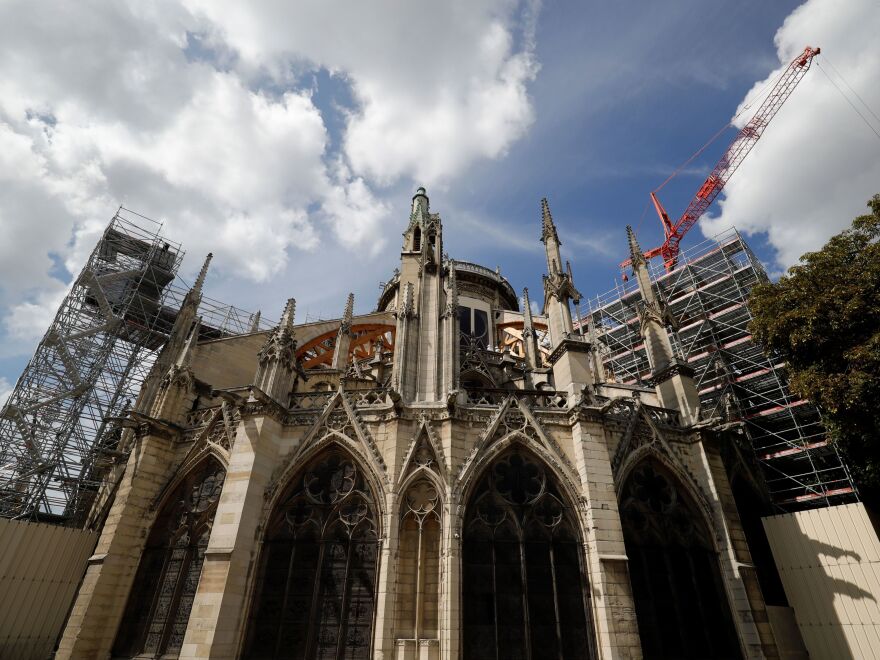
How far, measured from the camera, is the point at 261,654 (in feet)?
35.6

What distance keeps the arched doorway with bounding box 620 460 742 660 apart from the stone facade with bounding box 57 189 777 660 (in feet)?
0.17

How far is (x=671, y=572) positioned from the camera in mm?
12344

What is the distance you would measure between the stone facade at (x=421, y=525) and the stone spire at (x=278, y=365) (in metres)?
0.07

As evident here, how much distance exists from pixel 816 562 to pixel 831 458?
878cm

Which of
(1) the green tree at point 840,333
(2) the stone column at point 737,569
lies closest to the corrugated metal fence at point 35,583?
(2) the stone column at point 737,569

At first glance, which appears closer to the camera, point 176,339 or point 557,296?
point 557,296

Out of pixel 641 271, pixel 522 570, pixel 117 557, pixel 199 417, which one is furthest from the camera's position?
pixel 641 271

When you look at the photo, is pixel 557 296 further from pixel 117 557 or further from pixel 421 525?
pixel 117 557

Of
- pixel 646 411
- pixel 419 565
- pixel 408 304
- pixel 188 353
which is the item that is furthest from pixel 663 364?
pixel 188 353

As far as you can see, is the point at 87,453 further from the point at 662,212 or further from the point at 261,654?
the point at 662,212

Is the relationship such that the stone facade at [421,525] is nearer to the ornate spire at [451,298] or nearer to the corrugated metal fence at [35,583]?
the ornate spire at [451,298]

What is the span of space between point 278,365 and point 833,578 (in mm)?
16328

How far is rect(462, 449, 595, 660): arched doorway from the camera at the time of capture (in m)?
10.7

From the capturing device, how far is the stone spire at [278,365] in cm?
1376
